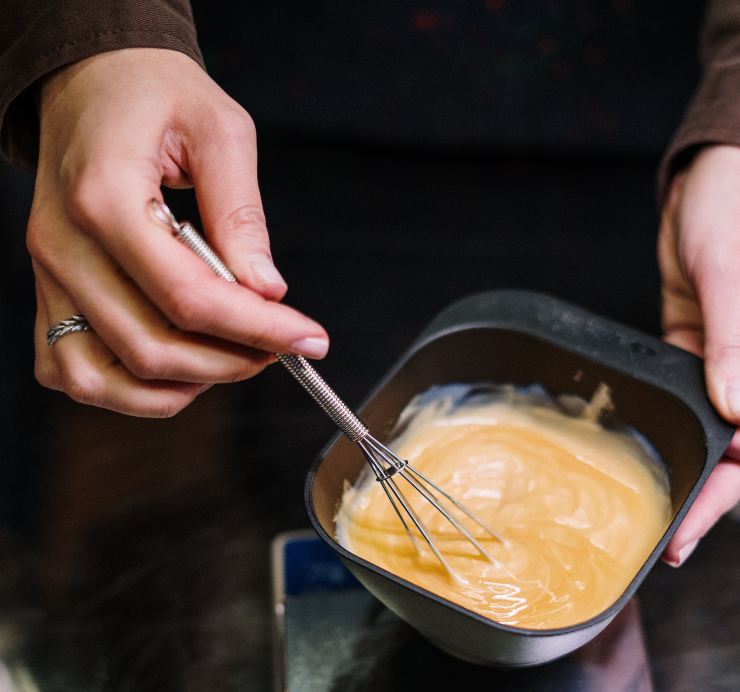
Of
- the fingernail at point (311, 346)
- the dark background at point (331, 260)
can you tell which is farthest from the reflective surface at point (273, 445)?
the fingernail at point (311, 346)

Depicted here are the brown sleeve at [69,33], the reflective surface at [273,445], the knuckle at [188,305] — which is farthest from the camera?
the reflective surface at [273,445]

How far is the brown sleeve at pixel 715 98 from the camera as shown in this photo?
34.3 inches

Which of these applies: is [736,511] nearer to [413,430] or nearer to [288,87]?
[413,430]

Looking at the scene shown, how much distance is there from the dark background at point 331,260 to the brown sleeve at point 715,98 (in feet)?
0.71

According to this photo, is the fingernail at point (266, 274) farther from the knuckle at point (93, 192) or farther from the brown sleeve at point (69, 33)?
the brown sleeve at point (69, 33)

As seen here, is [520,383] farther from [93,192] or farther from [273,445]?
[93,192]

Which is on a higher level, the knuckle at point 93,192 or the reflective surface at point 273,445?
the knuckle at point 93,192

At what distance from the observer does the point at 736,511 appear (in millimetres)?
895

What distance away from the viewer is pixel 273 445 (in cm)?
98

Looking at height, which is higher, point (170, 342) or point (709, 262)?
point (170, 342)

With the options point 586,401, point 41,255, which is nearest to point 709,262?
point 586,401

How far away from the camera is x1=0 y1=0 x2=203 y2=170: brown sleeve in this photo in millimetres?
648

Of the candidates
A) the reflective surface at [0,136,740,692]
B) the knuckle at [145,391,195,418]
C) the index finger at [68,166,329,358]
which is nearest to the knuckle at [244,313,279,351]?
the index finger at [68,166,329,358]

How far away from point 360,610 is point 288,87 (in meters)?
0.77
